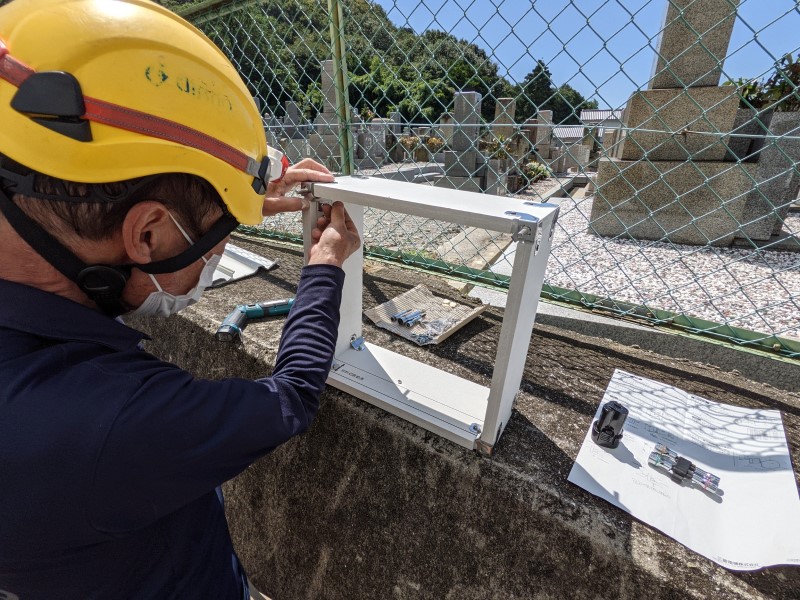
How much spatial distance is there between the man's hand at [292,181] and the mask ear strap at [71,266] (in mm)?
391

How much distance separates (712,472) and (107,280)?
131 cm

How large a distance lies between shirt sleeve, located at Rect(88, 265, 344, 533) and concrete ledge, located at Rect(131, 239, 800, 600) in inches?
16.1

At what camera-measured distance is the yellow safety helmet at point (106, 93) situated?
24.1 inches

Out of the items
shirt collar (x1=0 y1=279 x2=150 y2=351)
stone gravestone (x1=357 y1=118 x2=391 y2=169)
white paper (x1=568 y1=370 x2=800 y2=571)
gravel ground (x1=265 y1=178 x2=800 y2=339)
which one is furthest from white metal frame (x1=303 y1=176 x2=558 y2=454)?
gravel ground (x1=265 y1=178 x2=800 y2=339)

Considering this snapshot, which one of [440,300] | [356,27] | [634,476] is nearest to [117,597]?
[634,476]

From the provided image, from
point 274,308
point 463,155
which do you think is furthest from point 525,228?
point 463,155

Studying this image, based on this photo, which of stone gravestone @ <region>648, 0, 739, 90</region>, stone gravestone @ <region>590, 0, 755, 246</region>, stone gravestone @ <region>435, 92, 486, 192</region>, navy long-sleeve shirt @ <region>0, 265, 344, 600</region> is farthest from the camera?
stone gravestone @ <region>435, 92, 486, 192</region>

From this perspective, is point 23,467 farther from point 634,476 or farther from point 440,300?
point 440,300

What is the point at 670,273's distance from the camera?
13.6 ft

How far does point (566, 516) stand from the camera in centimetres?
85

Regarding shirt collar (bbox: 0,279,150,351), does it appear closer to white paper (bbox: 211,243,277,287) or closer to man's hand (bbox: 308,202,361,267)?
man's hand (bbox: 308,202,361,267)

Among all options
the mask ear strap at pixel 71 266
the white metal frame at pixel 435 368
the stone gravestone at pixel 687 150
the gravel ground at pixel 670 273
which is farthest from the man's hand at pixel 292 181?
the stone gravestone at pixel 687 150

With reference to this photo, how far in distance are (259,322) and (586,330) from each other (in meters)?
1.69

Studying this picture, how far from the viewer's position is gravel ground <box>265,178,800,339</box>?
3100 millimetres
